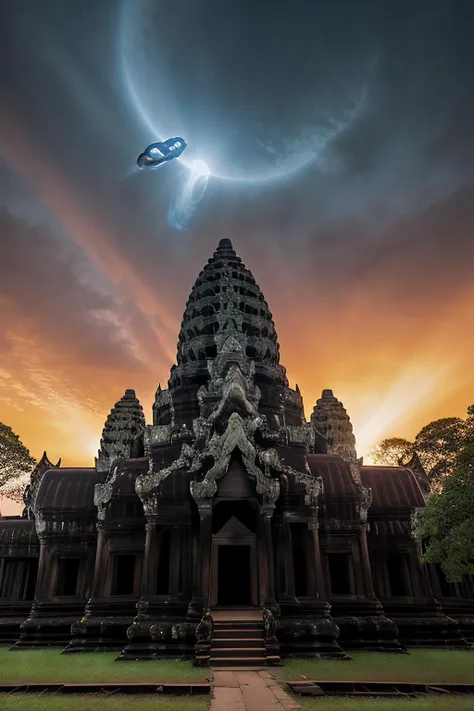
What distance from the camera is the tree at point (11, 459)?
132 feet

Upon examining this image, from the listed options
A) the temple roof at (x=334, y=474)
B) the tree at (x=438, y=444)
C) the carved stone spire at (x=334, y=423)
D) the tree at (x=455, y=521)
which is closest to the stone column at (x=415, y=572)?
the temple roof at (x=334, y=474)

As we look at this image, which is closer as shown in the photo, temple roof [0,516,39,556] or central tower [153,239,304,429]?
temple roof [0,516,39,556]

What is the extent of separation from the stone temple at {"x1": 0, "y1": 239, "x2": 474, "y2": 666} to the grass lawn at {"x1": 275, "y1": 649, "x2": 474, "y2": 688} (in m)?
1.07

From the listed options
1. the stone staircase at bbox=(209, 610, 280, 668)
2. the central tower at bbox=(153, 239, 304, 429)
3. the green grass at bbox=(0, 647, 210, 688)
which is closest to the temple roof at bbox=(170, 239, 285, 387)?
the central tower at bbox=(153, 239, 304, 429)

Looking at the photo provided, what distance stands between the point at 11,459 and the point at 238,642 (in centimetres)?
3172

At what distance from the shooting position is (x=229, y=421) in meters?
20.6

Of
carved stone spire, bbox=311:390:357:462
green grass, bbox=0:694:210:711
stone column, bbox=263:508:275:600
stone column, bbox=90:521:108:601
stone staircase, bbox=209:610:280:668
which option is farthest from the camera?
carved stone spire, bbox=311:390:357:462

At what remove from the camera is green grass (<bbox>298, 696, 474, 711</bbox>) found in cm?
→ 997

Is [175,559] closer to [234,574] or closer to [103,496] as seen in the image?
[234,574]

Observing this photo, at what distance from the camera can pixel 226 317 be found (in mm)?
32125

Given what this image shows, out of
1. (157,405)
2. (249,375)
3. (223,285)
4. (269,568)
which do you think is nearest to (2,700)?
(269,568)

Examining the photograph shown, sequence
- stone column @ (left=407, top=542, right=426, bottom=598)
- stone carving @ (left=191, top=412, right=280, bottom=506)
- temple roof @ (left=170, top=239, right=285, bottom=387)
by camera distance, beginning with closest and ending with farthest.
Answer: stone carving @ (left=191, top=412, right=280, bottom=506) < stone column @ (left=407, top=542, right=426, bottom=598) < temple roof @ (left=170, top=239, right=285, bottom=387)

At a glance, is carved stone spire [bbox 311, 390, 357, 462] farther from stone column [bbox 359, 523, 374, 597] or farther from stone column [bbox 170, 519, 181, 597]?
stone column [bbox 170, 519, 181, 597]

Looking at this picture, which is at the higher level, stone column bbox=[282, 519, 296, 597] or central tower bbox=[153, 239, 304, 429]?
central tower bbox=[153, 239, 304, 429]
